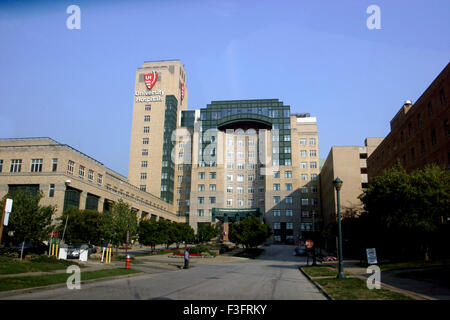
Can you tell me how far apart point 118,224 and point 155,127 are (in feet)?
234

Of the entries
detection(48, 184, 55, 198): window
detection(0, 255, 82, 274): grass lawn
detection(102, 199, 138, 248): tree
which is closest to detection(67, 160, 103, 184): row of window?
detection(48, 184, 55, 198): window

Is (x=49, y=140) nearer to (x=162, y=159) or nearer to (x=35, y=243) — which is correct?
(x=35, y=243)

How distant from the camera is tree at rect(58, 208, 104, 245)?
136 feet

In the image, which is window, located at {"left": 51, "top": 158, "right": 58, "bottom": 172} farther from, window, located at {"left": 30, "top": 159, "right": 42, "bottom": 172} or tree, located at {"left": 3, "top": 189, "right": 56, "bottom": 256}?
tree, located at {"left": 3, "top": 189, "right": 56, "bottom": 256}

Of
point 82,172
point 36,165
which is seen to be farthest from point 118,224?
point 82,172

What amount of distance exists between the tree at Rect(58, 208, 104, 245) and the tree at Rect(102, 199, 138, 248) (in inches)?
129

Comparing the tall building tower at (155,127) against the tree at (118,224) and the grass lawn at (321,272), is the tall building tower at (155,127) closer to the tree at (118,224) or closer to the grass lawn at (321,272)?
the tree at (118,224)

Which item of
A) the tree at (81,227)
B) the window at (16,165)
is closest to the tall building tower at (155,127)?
the window at (16,165)

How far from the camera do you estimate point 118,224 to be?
1511 inches

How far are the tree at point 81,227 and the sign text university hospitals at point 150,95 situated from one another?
230 ft

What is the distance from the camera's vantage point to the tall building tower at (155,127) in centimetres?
10494

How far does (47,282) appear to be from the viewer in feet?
48.4

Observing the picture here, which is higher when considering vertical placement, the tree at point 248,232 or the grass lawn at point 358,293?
the tree at point 248,232
